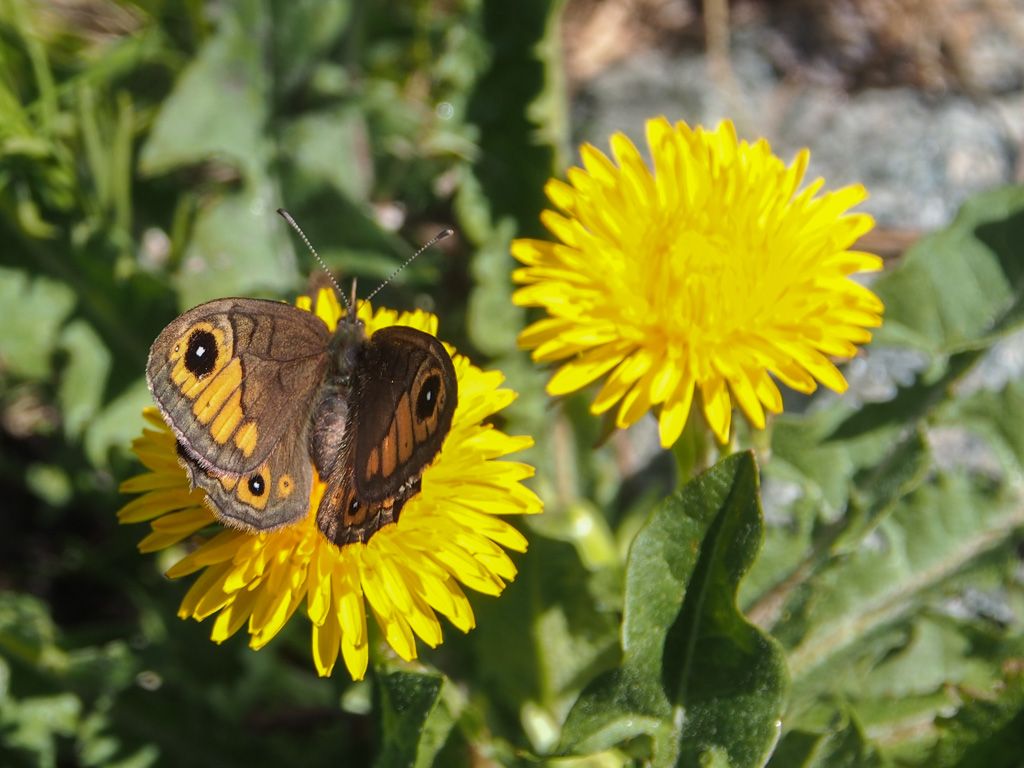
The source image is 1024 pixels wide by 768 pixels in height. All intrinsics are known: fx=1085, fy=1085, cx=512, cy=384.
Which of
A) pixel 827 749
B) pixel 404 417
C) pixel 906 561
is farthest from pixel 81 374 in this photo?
pixel 906 561

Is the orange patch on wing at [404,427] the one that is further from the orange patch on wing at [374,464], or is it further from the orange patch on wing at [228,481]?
the orange patch on wing at [228,481]

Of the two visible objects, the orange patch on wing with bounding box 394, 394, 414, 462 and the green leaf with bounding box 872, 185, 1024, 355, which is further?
the green leaf with bounding box 872, 185, 1024, 355

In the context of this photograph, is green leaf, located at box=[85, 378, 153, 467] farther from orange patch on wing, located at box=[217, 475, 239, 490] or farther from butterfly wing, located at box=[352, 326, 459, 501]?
butterfly wing, located at box=[352, 326, 459, 501]

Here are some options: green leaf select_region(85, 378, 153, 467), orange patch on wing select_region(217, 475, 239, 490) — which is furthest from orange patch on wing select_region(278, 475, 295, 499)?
green leaf select_region(85, 378, 153, 467)

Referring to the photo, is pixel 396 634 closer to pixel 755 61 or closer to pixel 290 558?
pixel 290 558

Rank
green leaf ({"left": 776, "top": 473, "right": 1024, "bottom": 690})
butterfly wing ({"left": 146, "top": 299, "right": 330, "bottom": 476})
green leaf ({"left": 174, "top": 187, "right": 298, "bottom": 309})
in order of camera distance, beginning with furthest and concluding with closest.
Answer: green leaf ({"left": 174, "top": 187, "right": 298, "bottom": 309}) → green leaf ({"left": 776, "top": 473, "right": 1024, "bottom": 690}) → butterfly wing ({"left": 146, "top": 299, "right": 330, "bottom": 476})

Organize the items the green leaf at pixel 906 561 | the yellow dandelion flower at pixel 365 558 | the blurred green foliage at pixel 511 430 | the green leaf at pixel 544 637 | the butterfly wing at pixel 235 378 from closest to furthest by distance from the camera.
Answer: the butterfly wing at pixel 235 378, the yellow dandelion flower at pixel 365 558, the blurred green foliage at pixel 511 430, the green leaf at pixel 544 637, the green leaf at pixel 906 561

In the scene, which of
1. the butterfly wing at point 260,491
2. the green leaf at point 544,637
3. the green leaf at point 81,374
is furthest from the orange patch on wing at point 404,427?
the green leaf at point 81,374
